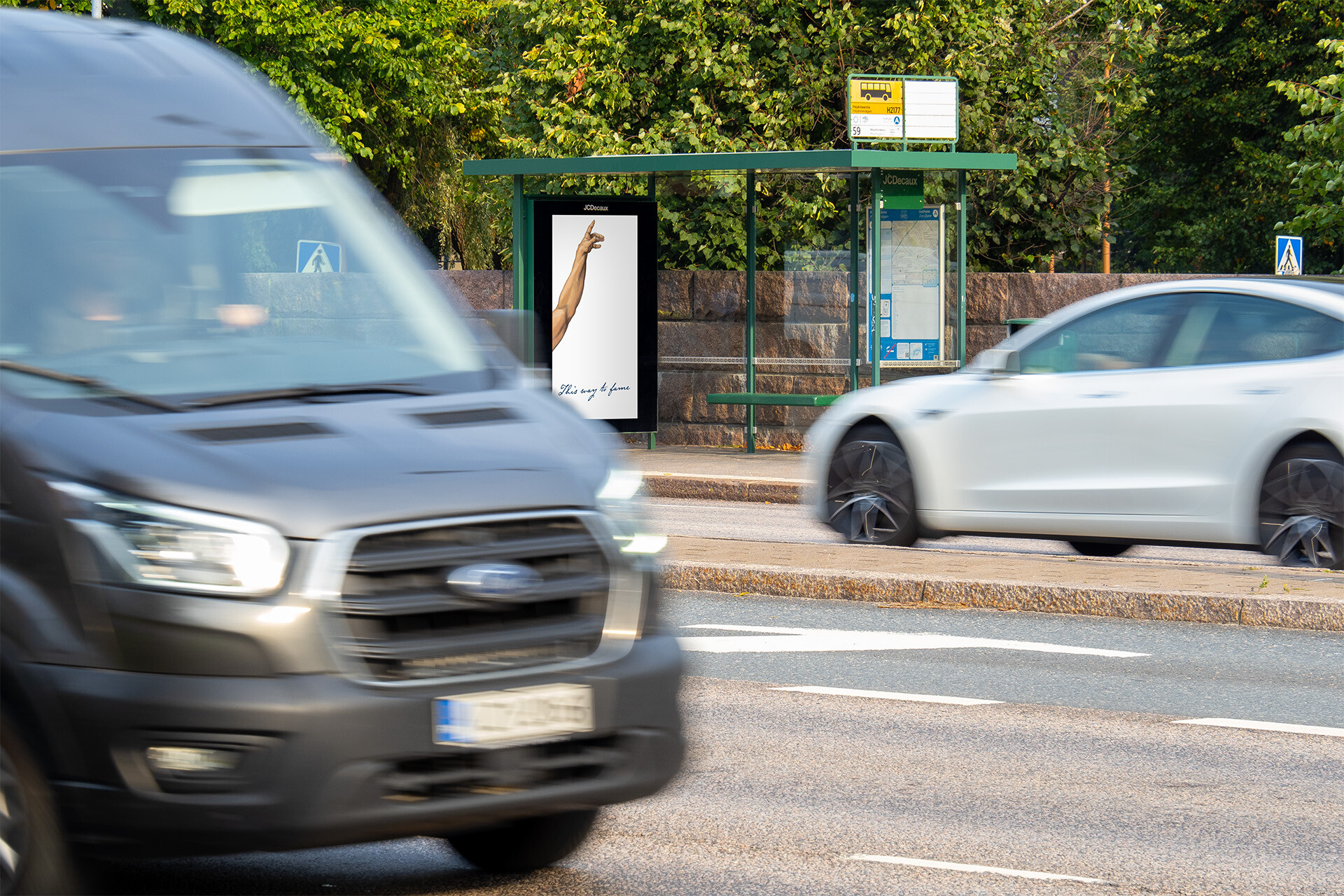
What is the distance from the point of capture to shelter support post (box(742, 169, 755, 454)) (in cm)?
2070

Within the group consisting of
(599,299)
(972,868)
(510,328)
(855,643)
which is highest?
(510,328)

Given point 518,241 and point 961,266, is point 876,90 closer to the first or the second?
point 961,266

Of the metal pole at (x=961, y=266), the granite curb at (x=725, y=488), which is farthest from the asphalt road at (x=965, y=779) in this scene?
the metal pole at (x=961, y=266)

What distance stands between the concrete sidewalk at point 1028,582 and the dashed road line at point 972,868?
14.5ft

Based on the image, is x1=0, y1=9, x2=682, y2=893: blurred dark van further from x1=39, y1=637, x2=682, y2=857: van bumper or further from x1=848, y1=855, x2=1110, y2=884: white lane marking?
x1=848, y1=855, x2=1110, y2=884: white lane marking

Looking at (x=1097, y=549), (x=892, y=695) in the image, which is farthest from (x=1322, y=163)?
(x=892, y=695)

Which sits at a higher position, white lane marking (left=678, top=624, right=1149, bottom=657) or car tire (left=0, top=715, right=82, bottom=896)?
car tire (left=0, top=715, right=82, bottom=896)

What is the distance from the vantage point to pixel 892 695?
7652 millimetres

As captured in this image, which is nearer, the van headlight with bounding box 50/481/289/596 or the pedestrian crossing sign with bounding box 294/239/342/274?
the van headlight with bounding box 50/481/289/596

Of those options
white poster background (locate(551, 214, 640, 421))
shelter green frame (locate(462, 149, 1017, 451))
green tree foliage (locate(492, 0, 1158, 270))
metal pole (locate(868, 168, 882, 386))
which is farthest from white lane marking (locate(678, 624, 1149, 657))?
green tree foliage (locate(492, 0, 1158, 270))

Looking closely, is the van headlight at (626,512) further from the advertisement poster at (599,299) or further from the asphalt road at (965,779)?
the advertisement poster at (599,299)

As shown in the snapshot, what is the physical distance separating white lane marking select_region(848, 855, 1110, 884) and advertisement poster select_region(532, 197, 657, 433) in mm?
14829

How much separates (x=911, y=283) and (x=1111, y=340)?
9151 millimetres

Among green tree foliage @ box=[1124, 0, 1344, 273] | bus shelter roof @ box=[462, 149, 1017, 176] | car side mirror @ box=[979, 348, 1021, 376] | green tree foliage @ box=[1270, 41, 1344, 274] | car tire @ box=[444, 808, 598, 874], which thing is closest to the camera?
car tire @ box=[444, 808, 598, 874]
